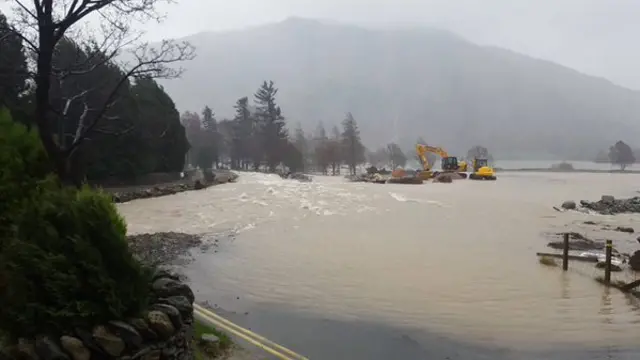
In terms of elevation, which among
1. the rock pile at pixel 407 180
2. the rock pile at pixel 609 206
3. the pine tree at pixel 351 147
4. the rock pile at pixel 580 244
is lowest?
the rock pile at pixel 580 244

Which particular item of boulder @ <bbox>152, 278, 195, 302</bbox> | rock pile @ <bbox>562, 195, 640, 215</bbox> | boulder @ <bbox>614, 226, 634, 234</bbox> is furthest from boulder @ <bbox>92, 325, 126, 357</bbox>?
rock pile @ <bbox>562, 195, 640, 215</bbox>

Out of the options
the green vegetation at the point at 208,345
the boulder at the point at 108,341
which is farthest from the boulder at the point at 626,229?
the boulder at the point at 108,341

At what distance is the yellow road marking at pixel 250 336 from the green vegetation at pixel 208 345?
0.56 metres

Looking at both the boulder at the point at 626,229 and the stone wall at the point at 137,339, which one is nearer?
the stone wall at the point at 137,339

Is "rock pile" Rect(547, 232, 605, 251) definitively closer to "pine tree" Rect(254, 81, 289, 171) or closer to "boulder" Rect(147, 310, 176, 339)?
"boulder" Rect(147, 310, 176, 339)

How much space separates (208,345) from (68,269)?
114 inches

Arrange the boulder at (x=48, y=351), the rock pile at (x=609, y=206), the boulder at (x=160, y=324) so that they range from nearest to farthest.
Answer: the boulder at (x=48, y=351), the boulder at (x=160, y=324), the rock pile at (x=609, y=206)

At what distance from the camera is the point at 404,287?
1319cm

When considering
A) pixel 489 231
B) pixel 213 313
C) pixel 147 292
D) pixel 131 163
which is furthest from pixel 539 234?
pixel 131 163

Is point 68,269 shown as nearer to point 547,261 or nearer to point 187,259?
point 187,259

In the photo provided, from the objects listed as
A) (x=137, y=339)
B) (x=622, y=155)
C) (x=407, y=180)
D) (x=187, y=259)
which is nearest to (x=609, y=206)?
(x=407, y=180)

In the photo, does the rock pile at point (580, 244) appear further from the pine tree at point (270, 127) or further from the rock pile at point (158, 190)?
the pine tree at point (270, 127)

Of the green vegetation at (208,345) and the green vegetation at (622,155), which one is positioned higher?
the green vegetation at (622,155)

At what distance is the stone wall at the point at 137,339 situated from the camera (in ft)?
14.8
